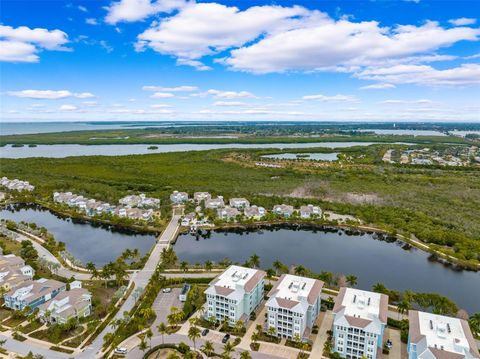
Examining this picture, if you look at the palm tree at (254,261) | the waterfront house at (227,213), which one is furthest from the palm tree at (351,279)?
the waterfront house at (227,213)

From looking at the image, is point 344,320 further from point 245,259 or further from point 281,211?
point 281,211

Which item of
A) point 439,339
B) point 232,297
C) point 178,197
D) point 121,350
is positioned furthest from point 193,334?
point 178,197

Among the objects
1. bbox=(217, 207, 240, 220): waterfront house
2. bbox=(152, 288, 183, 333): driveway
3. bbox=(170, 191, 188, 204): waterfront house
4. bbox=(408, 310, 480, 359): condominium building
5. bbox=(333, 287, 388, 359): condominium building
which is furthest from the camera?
bbox=(170, 191, 188, 204): waterfront house

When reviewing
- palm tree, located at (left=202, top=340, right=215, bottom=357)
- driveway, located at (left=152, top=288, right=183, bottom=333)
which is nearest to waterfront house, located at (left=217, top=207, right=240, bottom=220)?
driveway, located at (left=152, top=288, right=183, bottom=333)

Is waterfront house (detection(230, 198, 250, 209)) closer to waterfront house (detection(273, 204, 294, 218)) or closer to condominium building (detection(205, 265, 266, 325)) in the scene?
waterfront house (detection(273, 204, 294, 218))

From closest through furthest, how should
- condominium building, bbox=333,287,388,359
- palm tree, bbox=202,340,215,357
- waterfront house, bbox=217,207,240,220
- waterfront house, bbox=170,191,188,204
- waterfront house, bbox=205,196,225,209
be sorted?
palm tree, bbox=202,340,215,357
condominium building, bbox=333,287,388,359
waterfront house, bbox=217,207,240,220
waterfront house, bbox=205,196,225,209
waterfront house, bbox=170,191,188,204

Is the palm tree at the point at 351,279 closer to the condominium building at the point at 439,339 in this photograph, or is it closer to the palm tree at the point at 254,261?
the condominium building at the point at 439,339

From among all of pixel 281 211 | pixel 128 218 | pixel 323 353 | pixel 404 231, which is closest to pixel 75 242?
pixel 128 218
